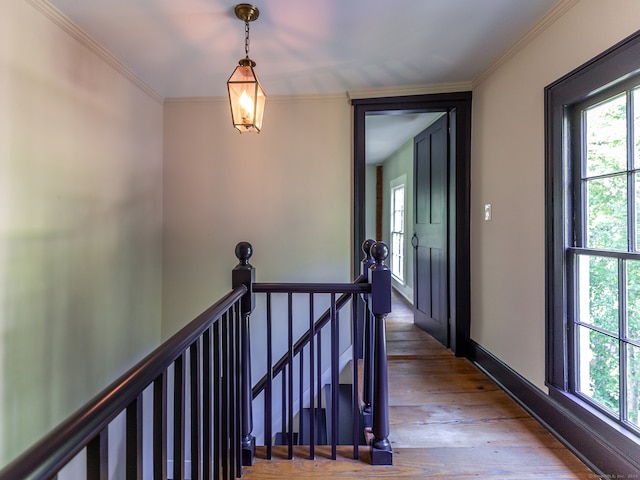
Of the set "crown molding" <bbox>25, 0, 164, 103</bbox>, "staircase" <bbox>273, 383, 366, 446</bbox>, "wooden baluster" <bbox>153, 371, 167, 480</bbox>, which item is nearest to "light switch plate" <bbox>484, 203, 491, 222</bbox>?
"staircase" <bbox>273, 383, 366, 446</bbox>

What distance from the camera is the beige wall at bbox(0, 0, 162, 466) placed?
1562mm

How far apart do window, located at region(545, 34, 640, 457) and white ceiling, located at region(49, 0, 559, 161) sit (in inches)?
23.5

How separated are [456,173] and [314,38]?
5.00ft

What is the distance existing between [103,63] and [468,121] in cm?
271

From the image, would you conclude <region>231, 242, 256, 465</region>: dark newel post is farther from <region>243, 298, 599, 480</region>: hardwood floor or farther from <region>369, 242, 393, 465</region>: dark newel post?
<region>369, 242, 393, 465</region>: dark newel post

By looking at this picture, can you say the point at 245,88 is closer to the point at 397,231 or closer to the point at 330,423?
the point at 330,423

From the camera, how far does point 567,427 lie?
1.64 metres

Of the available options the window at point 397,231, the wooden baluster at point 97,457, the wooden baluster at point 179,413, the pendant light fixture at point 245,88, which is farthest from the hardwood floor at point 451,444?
the window at point 397,231

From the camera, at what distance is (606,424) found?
145 centimetres

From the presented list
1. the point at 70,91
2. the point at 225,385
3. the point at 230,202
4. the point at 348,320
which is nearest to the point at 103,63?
the point at 70,91

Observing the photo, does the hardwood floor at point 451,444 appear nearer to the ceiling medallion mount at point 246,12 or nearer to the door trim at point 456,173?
the door trim at point 456,173

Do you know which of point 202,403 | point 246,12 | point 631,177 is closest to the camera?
point 202,403

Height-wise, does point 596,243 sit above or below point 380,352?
above

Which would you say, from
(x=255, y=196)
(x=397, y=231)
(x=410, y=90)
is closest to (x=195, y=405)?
(x=255, y=196)
